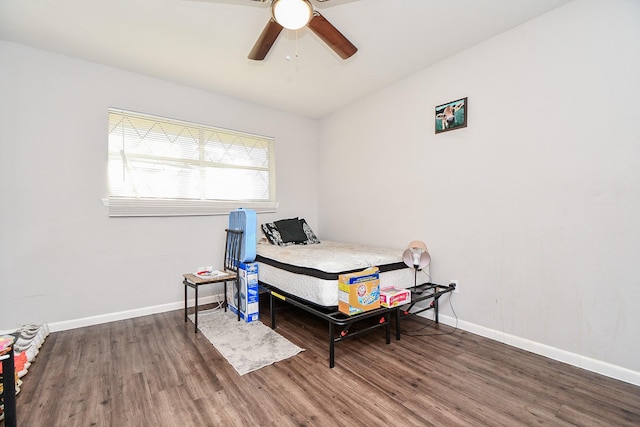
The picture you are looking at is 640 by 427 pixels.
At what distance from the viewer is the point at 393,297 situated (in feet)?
7.70

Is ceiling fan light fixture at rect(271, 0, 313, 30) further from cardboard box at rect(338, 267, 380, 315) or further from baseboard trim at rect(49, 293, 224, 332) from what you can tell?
baseboard trim at rect(49, 293, 224, 332)

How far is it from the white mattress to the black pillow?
1.90 feet

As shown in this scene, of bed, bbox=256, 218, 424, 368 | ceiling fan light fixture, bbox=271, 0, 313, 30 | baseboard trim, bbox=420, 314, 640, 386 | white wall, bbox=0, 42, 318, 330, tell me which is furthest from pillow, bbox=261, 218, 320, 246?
ceiling fan light fixture, bbox=271, 0, 313, 30

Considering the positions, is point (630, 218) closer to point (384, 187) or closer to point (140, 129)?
point (384, 187)

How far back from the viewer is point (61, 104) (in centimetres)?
275

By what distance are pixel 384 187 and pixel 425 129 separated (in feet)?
2.67

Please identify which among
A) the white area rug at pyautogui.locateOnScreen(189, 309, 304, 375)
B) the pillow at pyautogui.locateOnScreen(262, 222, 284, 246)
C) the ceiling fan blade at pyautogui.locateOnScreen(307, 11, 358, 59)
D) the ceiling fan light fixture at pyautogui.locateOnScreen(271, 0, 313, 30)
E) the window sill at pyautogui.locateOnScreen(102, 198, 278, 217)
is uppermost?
the ceiling fan blade at pyautogui.locateOnScreen(307, 11, 358, 59)

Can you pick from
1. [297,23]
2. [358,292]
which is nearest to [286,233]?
[358,292]

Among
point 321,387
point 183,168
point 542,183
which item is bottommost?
point 321,387

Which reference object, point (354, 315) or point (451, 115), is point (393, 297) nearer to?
point (354, 315)

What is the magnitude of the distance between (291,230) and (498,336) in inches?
100

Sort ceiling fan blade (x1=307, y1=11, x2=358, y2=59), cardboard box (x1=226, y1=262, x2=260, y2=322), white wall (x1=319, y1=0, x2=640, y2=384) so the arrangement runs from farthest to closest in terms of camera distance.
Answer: cardboard box (x1=226, y1=262, x2=260, y2=322) → white wall (x1=319, y1=0, x2=640, y2=384) → ceiling fan blade (x1=307, y1=11, x2=358, y2=59)

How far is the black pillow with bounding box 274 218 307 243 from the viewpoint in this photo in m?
3.77

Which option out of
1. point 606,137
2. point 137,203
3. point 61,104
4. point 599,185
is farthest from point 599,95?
point 61,104
